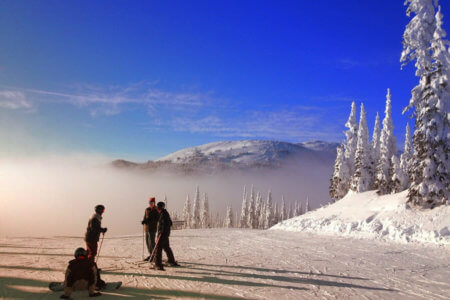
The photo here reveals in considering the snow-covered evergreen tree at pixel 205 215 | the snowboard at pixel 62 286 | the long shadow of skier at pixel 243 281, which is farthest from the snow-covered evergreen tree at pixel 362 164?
the snow-covered evergreen tree at pixel 205 215

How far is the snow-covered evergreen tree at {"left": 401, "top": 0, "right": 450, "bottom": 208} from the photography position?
2191 cm

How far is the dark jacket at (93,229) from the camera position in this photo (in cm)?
987

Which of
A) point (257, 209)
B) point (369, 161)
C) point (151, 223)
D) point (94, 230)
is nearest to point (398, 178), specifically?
point (369, 161)

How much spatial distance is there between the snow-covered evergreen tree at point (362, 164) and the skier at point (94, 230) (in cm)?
4378

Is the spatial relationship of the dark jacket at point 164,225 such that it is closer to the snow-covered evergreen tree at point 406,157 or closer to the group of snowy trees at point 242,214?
the snow-covered evergreen tree at point 406,157

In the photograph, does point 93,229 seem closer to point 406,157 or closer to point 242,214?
point 406,157

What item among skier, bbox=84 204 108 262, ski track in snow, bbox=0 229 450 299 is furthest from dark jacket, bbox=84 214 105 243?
ski track in snow, bbox=0 229 450 299

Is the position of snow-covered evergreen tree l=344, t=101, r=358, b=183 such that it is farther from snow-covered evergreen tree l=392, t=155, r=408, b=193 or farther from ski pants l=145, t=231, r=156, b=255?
ski pants l=145, t=231, r=156, b=255

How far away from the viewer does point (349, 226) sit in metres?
23.7

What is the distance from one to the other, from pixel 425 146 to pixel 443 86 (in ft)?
14.3

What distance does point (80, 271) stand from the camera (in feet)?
25.3

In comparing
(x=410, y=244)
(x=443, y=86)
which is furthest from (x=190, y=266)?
(x=443, y=86)

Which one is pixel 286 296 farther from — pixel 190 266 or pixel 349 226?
pixel 349 226

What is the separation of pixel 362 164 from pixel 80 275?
46.6m
